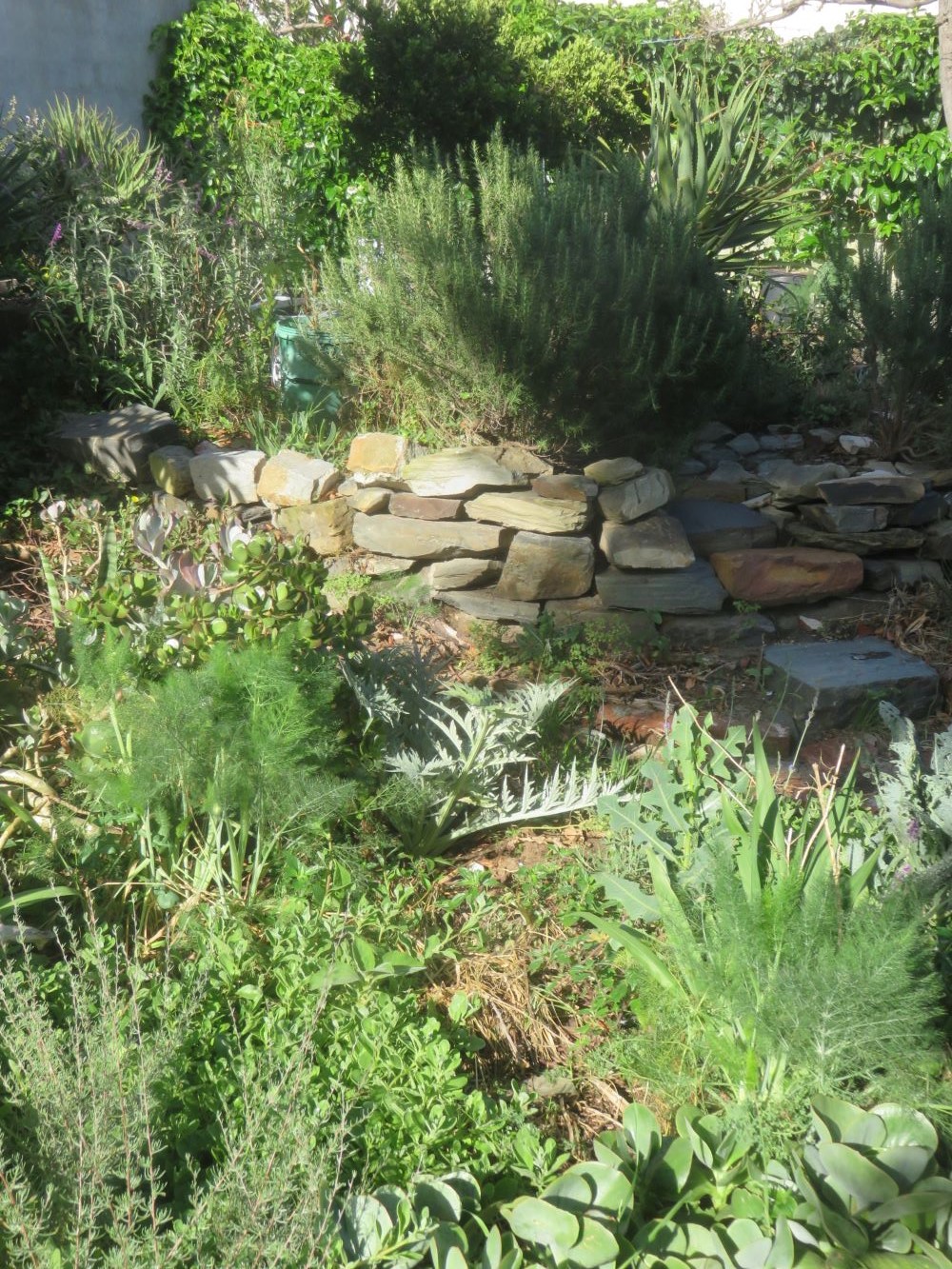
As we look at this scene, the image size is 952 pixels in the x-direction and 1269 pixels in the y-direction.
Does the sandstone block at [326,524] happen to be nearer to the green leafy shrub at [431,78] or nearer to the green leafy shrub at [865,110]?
the green leafy shrub at [431,78]

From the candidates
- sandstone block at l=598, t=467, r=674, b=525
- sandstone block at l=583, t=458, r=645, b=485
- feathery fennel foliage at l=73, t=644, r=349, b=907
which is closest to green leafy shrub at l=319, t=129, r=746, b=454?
sandstone block at l=583, t=458, r=645, b=485

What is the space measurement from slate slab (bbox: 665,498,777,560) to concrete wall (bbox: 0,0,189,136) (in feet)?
20.3

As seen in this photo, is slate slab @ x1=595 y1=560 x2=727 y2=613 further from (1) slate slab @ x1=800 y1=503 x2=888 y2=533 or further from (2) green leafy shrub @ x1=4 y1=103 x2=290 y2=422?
(2) green leafy shrub @ x1=4 y1=103 x2=290 y2=422

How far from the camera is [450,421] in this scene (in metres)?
5.07

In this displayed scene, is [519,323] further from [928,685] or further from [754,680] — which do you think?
[928,685]

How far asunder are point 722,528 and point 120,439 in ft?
8.93

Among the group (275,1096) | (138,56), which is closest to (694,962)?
(275,1096)

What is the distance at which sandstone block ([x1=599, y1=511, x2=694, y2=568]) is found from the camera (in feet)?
15.1

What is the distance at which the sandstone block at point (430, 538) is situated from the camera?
468cm

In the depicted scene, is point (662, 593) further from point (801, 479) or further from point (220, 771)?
point (220, 771)

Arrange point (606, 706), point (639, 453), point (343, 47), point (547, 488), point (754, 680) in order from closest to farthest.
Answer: point (606, 706) → point (754, 680) → point (547, 488) → point (639, 453) → point (343, 47)

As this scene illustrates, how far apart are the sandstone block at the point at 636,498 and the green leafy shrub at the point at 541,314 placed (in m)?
0.30

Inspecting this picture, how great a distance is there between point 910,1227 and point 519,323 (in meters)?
3.63

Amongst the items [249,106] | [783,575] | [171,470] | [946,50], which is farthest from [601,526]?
[249,106]
